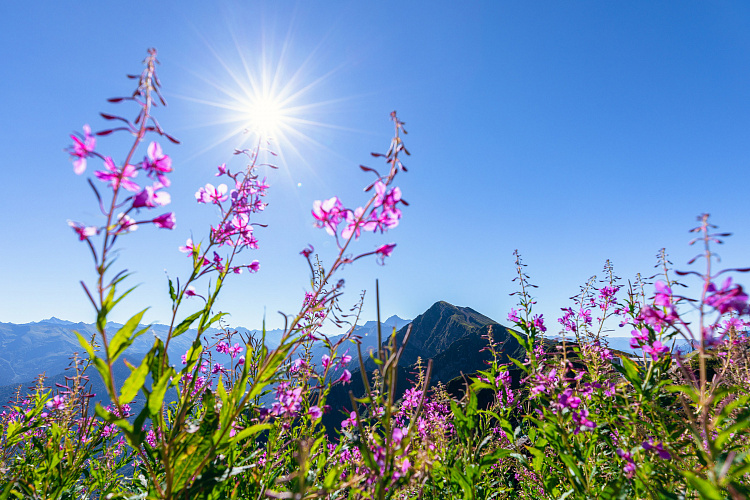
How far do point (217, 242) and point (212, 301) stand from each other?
0.43 meters

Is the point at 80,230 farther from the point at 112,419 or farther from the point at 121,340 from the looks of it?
the point at 112,419

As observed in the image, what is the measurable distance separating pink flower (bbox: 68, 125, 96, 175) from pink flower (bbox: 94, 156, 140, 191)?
0.44 ft

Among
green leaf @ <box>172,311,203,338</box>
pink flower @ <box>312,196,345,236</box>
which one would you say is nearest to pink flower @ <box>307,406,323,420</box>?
green leaf @ <box>172,311,203,338</box>

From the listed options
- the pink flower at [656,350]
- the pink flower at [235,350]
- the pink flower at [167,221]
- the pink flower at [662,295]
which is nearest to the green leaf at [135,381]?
the pink flower at [167,221]

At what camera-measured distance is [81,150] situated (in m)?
1.48

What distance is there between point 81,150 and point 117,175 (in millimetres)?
240

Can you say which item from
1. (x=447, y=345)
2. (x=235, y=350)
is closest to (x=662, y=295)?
(x=235, y=350)

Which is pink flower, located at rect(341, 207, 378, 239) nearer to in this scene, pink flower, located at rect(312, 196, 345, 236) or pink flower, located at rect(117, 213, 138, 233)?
pink flower, located at rect(312, 196, 345, 236)

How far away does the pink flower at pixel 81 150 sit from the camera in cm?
144

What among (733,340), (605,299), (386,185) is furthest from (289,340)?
(733,340)

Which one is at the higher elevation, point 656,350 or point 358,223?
point 358,223

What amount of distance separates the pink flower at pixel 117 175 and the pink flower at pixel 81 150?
0.44 feet

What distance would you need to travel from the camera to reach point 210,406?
1755 mm

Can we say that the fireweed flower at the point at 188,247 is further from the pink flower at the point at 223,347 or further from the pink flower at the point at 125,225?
the pink flower at the point at 223,347
